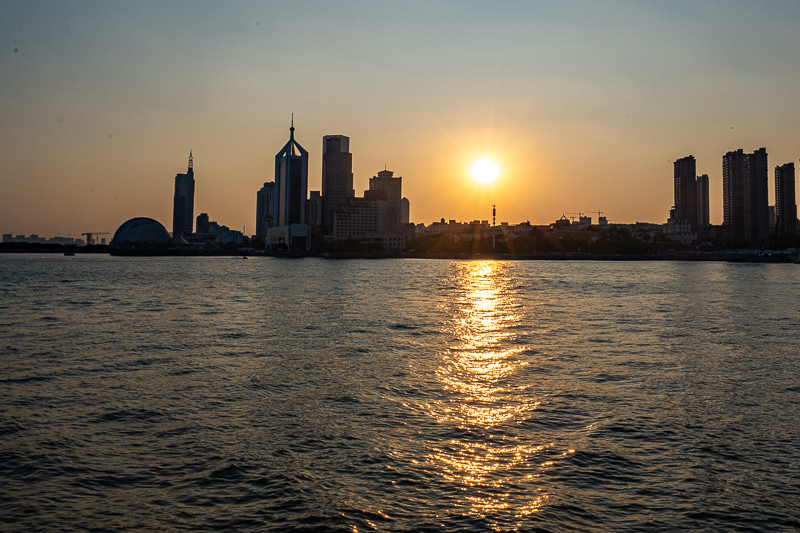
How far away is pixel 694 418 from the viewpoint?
50.7 feet

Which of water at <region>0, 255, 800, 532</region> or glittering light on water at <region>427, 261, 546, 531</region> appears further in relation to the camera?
glittering light on water at <region>427, 261, 546, 531</region>

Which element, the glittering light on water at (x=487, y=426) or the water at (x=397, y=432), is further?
the glittering light on water at (x=487, y=426)

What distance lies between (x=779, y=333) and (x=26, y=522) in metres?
36.8

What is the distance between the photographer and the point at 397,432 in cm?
1403

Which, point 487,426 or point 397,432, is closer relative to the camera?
point 397,432

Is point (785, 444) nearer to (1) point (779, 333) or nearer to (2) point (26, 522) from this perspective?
(2) point (26, 522)

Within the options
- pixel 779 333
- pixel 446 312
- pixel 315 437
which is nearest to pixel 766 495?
pixel 315 437

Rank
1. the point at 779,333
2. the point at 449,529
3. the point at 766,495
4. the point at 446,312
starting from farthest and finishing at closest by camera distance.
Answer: the point at 446,312 → the point at 779,333 → the point at 766,495 → the point at 449,529

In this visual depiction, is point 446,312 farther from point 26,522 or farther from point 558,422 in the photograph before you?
point 26,522

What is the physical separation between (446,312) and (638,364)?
22.2m

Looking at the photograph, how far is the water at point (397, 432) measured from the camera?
32.7 feet

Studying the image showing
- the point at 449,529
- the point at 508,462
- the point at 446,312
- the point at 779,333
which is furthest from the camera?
the point at 446,312

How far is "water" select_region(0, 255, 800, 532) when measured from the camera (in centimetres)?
996

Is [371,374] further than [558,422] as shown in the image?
Yes
